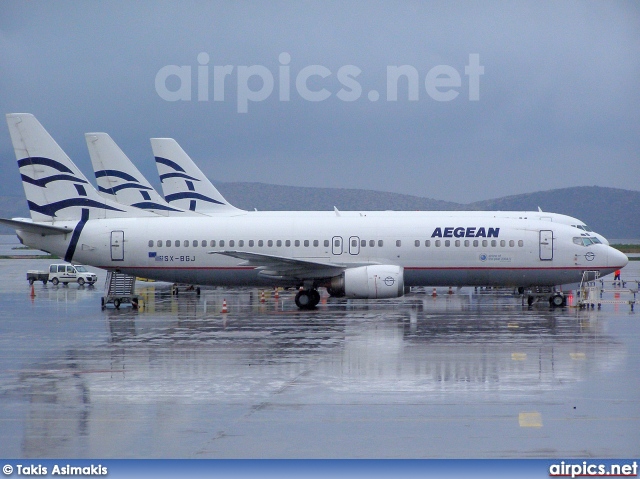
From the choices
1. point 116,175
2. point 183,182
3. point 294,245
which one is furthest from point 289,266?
point 183,182

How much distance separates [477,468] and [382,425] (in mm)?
2610

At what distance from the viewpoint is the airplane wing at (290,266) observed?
3288 cm

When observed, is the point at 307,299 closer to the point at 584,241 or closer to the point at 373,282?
the point at 373,282

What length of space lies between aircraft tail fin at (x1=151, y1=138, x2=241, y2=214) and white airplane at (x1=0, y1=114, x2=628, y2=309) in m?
12.4

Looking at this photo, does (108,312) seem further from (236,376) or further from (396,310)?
(236,376)

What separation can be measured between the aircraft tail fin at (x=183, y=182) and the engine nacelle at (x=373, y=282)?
57.4 feet

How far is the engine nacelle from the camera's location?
32.5 meters

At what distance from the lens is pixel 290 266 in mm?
33625

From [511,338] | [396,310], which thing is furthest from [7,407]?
[396,310]

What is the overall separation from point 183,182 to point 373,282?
68.6 feet

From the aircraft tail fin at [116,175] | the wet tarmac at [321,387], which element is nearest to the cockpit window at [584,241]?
the wet tarmac at [321,387]

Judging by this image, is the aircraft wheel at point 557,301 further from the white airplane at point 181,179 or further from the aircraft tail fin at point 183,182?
the aircraft tail fin at point 183,182

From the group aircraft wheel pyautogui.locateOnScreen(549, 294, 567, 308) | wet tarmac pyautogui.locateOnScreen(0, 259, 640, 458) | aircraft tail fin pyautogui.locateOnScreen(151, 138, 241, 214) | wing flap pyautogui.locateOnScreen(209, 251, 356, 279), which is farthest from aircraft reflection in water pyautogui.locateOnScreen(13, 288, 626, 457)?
aircraft tail fin pyautogui.locateOnScreen(151, 138, 241, 214)

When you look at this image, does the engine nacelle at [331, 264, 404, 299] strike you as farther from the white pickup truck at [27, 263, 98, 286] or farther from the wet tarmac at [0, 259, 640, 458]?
the white pickup truck at [27, 263, 98, 286]
